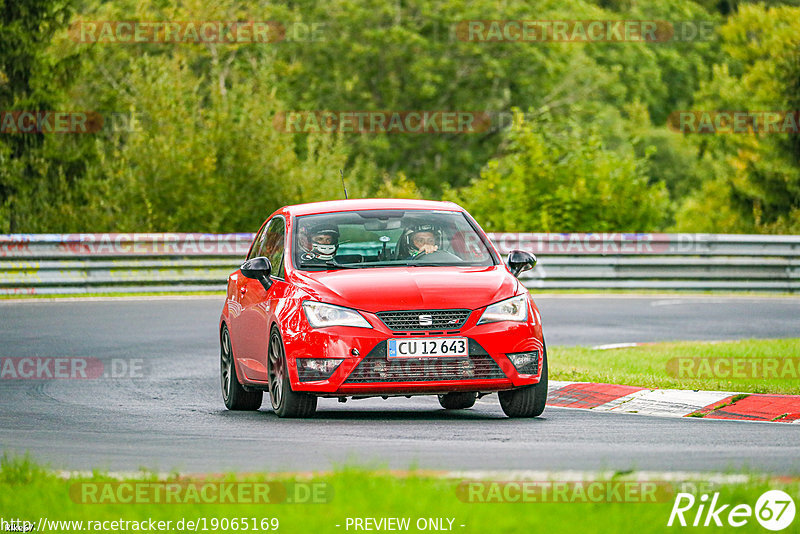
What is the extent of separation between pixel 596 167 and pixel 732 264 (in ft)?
23.2

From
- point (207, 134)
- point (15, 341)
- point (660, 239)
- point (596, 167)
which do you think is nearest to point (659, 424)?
point (15, 341)

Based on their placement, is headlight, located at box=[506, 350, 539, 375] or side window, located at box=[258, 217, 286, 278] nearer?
headlight, located at box=[506, 350, 539, 375]

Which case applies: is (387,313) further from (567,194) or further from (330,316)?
(567,194)

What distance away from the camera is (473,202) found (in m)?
34.8

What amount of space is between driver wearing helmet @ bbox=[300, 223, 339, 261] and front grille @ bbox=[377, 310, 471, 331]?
116 centimetres

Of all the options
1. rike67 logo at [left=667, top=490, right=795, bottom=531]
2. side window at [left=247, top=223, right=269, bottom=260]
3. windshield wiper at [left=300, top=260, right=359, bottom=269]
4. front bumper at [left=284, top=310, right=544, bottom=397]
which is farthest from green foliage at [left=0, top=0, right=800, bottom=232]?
rike67 logo at [left=667, top=490, right=795, bottom=531]

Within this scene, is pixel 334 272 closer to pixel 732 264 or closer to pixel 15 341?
pixel 15 341

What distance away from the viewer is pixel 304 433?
955 centimetres

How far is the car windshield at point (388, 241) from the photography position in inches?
431

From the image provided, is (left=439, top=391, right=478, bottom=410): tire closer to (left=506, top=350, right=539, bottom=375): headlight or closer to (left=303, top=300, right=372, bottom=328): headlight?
(left=506, top=350, right=539, bottom=375): headlight

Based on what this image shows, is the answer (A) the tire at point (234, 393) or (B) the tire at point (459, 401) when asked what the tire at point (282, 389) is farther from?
(B) the tire at point (459, 401)

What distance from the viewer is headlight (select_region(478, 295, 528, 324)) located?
1016 centimetres

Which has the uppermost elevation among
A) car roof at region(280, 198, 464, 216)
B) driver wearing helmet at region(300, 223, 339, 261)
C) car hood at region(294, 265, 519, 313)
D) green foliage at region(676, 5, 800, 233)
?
car roof at region(280, 198, 464, 216)

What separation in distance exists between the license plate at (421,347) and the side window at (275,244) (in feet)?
4.81
